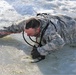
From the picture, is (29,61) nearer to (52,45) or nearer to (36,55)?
(36,55)

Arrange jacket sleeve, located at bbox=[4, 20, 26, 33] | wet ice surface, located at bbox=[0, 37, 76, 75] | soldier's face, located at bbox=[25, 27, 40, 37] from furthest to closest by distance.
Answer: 1. jacket sleeve, located at bbox=[4, 20, 26, 33]
2. soldier's face, located at bbox=[25, 27, 40, 37]
3. wet ice surface, located at bbox=[0, 37, 76, 75]

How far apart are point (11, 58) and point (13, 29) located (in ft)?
2.86

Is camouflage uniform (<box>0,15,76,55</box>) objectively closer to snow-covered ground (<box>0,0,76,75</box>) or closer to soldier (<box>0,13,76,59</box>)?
soldier (<box>0,13,76,59</box>)

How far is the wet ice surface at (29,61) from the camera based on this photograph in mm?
4481

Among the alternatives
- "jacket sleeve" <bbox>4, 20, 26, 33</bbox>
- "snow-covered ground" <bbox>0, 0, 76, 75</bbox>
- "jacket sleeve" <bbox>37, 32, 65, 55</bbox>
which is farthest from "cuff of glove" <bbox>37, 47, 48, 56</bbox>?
"jacket sleeve" <bbox>4, 20, 26, 33</bbox>

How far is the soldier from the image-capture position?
474 centimetres

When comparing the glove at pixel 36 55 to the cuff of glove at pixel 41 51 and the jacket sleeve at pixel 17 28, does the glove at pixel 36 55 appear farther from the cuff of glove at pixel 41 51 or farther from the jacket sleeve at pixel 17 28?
the jacket sleeve at pixel 17 28

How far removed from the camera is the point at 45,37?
16.1 ft

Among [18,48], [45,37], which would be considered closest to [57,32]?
[45,37]

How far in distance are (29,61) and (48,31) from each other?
56 cm

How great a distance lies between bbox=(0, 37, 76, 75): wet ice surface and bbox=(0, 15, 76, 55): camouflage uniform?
186 mm

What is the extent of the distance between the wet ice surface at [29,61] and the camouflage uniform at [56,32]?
0.61 ft

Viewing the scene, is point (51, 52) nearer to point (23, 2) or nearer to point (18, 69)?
point (18, 69)

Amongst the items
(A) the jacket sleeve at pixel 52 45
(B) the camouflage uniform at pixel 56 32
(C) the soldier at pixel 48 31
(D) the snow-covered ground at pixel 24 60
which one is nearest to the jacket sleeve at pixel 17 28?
(B) the camouflage uniform at pixel 56 32
